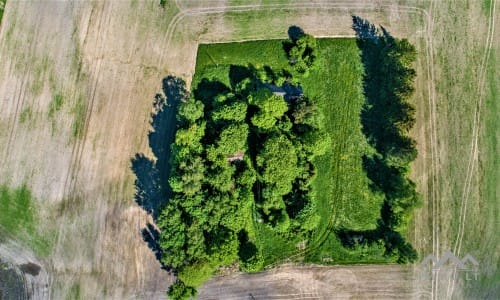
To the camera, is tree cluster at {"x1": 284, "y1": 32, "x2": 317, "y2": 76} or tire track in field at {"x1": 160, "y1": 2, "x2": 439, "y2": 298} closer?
tree cluster at {"x1": 284, "y1": 32, "x2": 317, "y2": 76}

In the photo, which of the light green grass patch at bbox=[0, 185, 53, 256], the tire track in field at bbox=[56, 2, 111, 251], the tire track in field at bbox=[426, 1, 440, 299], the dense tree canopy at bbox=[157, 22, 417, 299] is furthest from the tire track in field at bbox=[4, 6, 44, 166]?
the tire track in field at bbox=[426, 1, 440, 299]

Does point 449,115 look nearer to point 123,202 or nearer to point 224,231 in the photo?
point 224,231

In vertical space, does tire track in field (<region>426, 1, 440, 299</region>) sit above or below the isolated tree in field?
below

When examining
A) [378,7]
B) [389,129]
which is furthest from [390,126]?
[378,7]

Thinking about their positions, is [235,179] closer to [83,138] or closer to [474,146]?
[83,138]

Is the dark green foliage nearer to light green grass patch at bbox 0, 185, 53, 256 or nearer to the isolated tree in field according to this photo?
light green grass patch at bbox 0, 185, 53, 256

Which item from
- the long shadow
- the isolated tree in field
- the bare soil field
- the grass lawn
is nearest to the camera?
the isolated tree in field

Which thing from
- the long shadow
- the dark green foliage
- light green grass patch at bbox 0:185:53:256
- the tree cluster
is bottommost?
the dark green foliage
